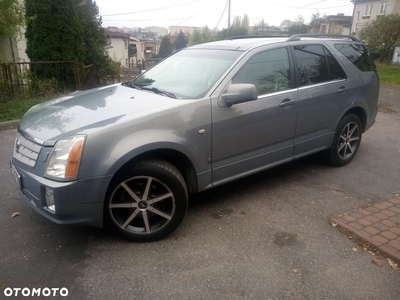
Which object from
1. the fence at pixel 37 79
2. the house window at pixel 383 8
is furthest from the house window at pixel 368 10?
the fence at pixel 37 79

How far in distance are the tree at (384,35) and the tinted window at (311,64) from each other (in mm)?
21946

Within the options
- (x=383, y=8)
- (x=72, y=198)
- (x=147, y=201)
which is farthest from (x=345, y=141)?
(x=383, y=8)

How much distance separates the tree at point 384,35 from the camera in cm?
2220

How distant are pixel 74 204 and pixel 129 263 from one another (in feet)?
2.17

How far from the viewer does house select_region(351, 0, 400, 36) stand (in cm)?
3491

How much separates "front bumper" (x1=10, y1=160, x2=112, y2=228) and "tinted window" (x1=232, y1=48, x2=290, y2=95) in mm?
1753

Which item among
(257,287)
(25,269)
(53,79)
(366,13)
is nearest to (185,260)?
(257,287)

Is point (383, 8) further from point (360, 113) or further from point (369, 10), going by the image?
point (360, 113)

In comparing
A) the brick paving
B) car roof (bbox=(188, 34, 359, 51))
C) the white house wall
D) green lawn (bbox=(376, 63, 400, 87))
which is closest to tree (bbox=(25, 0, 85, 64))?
car roof (bbox=(188, 34, 359, 51))

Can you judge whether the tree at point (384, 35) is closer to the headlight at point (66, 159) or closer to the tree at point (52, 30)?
the tree at point (52, 30)

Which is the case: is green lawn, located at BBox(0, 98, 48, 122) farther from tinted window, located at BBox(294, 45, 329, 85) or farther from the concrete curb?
tinted window, located at BBox(294, 45, 329, 85)

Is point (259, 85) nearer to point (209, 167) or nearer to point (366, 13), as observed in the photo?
point (209, 167)

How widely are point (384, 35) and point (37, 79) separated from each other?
22715 millimetres

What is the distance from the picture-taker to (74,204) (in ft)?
8.64
